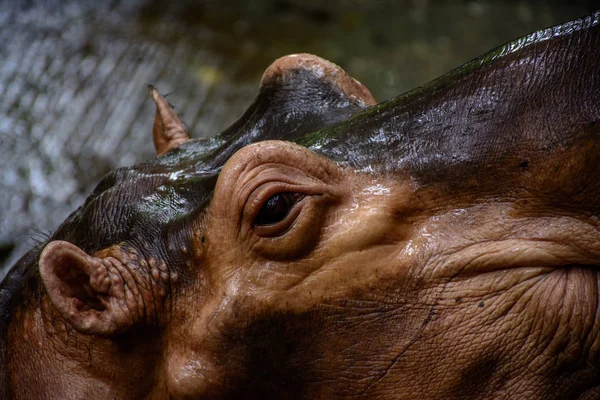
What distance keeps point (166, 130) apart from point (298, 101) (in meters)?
0.91

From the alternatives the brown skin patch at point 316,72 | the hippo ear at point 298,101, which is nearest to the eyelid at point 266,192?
the hippo ear at point 298,101

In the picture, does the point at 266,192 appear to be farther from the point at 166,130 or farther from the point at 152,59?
the point at 152,59

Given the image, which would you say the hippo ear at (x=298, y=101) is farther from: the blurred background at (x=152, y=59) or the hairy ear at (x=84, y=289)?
the blurred background at (x=152, y=59)

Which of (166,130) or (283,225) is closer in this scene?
(283,225)

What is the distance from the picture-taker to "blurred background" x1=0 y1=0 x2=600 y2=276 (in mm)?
5812

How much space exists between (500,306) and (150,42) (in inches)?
217

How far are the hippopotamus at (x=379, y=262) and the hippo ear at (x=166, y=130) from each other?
833 mm

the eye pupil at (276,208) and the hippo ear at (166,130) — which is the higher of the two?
the hippo ear at (166,130)

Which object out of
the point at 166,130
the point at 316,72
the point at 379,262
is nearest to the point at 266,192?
the point at 379,262

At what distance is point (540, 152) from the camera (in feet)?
7.26

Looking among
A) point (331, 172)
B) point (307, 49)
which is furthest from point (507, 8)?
point (331, 172)

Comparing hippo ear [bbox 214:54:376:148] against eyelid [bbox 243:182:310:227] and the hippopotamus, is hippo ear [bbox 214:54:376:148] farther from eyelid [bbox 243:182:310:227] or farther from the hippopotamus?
eyelid [bbox 243:182:310:227]

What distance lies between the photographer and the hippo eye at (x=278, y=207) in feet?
7.89

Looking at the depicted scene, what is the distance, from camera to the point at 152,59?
22.4 ft
